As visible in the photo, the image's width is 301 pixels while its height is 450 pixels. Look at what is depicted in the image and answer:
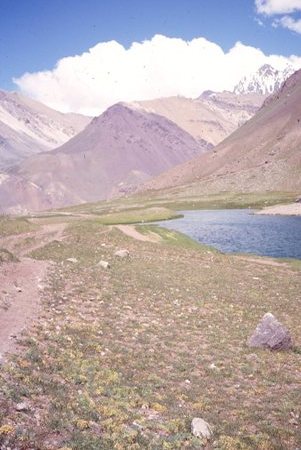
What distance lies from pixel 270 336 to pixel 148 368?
798 cm

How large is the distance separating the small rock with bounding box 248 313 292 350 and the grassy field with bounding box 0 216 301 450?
1.95 ft

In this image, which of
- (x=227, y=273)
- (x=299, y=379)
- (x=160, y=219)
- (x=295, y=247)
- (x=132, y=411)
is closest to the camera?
(x=132, y=411)

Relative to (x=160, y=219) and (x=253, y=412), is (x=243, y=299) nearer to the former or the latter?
(x=253, y=412)

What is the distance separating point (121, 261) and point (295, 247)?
132 feet

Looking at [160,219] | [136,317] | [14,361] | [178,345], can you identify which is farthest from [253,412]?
[160,219]

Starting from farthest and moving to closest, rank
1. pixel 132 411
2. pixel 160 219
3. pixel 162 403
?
pixel 160 219, pixel 162 403, pixel 132 411

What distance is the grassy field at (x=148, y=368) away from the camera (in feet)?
48.5

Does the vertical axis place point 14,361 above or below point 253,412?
above

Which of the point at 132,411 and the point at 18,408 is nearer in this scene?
the point at 18,408

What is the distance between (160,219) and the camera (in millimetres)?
132000

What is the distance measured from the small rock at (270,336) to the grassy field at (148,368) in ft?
1.95

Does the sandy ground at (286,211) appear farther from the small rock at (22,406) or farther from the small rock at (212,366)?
the small rock at (22,406)

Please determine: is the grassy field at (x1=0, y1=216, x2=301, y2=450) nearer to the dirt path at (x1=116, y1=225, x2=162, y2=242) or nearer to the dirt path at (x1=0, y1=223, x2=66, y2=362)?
the dirt path at (x1=0, y1=223, x2=66, y2=362)

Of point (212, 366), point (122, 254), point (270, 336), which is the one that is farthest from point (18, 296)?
point (122, 254)
